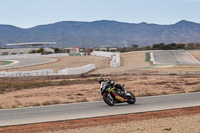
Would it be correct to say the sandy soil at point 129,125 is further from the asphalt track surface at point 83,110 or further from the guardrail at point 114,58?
the guardrail at point 114,58

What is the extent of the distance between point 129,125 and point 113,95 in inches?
145

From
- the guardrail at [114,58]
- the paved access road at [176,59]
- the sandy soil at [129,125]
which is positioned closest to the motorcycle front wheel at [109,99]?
the sandy soil at [129,125]

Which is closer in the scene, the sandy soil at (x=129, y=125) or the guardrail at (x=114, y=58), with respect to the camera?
the sandy soil at (x=129, y=125)

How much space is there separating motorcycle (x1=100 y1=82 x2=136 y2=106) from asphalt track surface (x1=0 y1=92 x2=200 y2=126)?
25cm

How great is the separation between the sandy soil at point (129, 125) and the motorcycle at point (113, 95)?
203cm

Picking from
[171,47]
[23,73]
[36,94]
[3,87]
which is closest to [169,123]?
[36,94]

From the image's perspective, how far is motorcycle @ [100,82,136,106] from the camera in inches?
524

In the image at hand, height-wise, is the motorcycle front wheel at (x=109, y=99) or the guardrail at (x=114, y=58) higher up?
the guardrail at (x=114, y=58)

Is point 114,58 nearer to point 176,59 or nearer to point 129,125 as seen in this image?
point 176,59

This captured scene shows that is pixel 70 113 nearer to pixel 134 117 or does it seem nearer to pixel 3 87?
pixel 134 117

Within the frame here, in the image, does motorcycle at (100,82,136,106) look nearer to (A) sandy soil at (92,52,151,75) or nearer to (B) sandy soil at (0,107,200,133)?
(B) sandy soil at (0,107,200,133)

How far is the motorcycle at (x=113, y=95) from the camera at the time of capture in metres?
13.3

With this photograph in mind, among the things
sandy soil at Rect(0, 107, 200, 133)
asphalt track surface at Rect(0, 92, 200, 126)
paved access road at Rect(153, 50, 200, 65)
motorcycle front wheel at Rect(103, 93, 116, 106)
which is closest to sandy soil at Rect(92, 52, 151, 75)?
paved access road at Rect(153, 50, 200, 65)

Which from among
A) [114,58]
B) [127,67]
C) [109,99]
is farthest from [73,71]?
[114,58]
